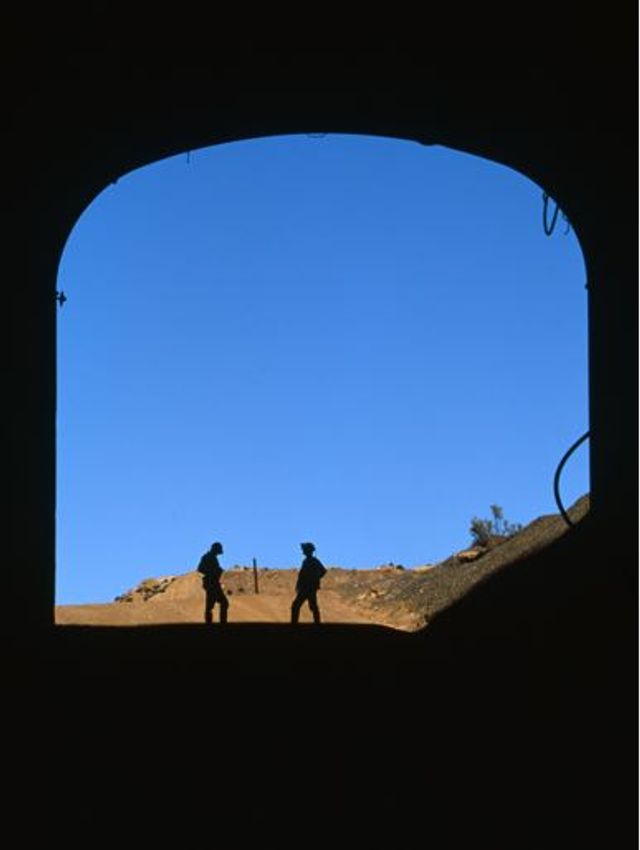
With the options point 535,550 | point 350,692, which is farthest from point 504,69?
point 535,550

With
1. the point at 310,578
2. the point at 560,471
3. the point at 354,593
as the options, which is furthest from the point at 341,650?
the point at 354,593

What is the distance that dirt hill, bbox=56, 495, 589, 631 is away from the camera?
2448cm

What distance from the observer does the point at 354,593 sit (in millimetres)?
34938

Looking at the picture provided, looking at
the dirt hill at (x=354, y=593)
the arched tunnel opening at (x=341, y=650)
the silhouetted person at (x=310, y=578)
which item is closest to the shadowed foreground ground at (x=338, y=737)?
the arched tunnel opening at (x=341, y=650)

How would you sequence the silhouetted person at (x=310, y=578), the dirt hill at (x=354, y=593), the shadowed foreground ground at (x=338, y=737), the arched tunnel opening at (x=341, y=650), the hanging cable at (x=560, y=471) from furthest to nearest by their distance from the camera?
1. the dirt hill at (x=354, y=593)
2. the silhouetted person at (x=310, y=578)
3. the hanging cable at (x=560, y=471)
4. the arched tunnel opening at (x=341, y=650)
5. the shadowed foreground ground at (x=338, y=737)

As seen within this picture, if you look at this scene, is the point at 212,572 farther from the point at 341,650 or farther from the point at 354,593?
the point at 354,593

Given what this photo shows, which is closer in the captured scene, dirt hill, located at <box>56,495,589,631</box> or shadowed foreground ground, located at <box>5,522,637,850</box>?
shadowed foreground ground, located at <box>5,522,637,850</box>

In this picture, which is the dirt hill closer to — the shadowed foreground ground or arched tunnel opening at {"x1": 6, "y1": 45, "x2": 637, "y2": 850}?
arched tunnel opening at {"x1": 6, "y1": 45, "x2": 637, "y2": 850}

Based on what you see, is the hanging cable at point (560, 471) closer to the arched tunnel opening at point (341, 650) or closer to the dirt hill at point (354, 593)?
the arched tunnel opening at point (341, 650)

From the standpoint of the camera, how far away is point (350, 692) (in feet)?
30.1

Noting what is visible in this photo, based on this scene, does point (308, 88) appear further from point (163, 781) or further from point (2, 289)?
point (163, 781)

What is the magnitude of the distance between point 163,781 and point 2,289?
5433 millimetres

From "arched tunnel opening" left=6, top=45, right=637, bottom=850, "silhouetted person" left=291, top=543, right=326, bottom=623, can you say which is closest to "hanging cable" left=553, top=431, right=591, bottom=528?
"arched tunnel opening" left=6, top=45, right=637, bottom=850

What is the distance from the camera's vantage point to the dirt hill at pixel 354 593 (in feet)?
80.3
